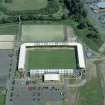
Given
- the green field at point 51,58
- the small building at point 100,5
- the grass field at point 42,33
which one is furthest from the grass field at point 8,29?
the small building at point 100,5

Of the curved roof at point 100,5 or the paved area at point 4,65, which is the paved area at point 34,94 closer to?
the paved area at point 4,65

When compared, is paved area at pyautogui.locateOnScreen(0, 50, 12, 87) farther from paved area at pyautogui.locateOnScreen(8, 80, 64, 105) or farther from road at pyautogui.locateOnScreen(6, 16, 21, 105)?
paved area at pyautogui.locateOnScreen(8, 80, 64, 105)

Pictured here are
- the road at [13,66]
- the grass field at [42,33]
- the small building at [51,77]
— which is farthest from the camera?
the grass field at [42,33]

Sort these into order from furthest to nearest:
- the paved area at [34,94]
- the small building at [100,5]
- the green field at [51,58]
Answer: the small building at [100,5] < the green field at [51,58] < the paved area at [34,94]

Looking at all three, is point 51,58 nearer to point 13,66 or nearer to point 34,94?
point 13,66

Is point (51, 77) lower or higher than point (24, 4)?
lower

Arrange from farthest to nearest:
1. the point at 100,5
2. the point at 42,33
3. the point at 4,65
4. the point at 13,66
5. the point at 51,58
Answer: the point at 100,5 < the point at 42,33 < the point at 51,58 < the point at 4,65 < the point at 13,66

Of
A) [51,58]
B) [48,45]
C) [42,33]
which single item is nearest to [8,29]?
[42,33]
